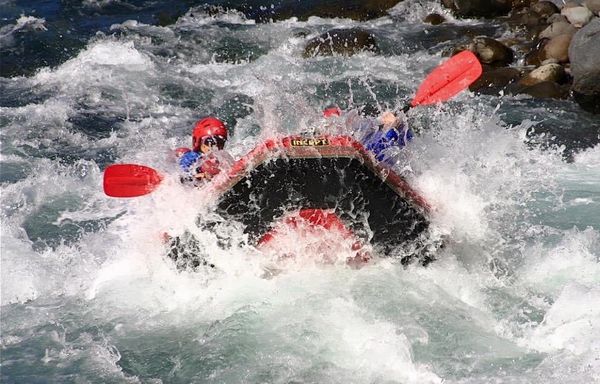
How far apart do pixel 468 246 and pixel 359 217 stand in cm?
125

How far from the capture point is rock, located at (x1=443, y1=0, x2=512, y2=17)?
14.0 meters

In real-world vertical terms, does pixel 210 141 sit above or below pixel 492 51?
above

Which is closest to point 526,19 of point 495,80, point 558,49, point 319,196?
point 558,49

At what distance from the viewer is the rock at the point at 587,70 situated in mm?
9938

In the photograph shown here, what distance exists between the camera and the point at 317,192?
5539 millimetres

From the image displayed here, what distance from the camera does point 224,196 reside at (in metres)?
5.56

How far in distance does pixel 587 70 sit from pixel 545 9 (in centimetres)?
372

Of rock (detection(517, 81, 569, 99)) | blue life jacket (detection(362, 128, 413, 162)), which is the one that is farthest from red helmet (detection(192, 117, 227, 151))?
rock (detection(517, 81, 569, 99))

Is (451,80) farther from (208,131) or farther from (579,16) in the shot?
(579,16)

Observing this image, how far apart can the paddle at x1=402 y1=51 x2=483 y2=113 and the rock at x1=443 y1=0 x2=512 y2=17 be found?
7637 mm

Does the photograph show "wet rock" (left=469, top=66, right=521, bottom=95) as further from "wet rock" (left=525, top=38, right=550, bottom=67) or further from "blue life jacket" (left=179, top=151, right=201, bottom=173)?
"blue life jacket" (left=179, top=151, right=201, bottom=173)

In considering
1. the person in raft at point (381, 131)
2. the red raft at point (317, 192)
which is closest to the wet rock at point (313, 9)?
the person in raft at point (381, 131)

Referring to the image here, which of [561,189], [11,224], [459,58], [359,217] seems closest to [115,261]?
[11,224]

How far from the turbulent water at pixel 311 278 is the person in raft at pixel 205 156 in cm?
17
